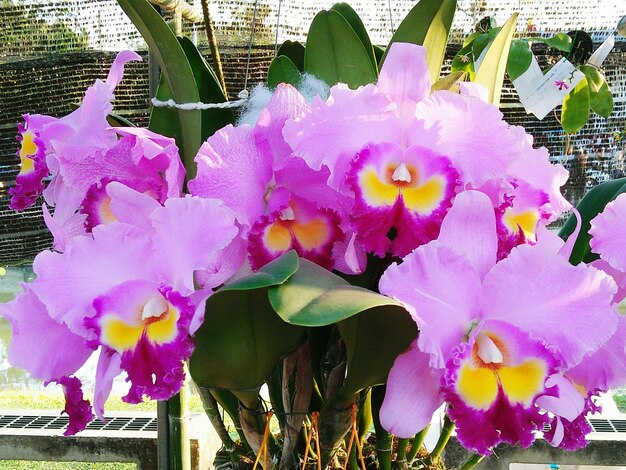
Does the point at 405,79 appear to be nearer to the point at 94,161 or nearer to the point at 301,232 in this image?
the point at 301,232

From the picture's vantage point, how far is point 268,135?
46cm

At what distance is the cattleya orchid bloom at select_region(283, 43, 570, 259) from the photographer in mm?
430

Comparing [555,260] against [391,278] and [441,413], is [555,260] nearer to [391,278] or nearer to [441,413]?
[391,278]

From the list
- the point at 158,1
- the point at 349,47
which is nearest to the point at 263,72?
the point at 158,1

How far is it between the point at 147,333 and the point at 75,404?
0.11 metres

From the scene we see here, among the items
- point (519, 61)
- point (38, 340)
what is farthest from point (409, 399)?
point (519, 61)

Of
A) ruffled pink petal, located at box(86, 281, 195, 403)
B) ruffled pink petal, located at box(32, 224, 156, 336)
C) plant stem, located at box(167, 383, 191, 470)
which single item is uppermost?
ruffled pink petal, located at box(32, 224, 156, 336)

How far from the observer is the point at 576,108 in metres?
1.35

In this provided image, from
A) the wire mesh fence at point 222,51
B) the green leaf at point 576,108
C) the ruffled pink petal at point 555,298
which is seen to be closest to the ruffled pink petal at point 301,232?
the ruffled pink petal at point 555,298

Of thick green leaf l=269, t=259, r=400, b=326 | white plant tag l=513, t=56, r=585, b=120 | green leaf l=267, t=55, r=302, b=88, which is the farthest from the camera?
white plant tag l=513, t=56, r=585, b=120

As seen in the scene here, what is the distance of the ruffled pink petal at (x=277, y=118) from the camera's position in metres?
0.46

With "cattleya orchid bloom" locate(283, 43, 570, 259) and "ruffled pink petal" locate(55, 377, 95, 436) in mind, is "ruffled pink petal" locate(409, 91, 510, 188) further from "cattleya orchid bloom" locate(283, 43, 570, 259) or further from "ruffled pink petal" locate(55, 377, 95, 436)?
"ruffled pink petal" locate(55, 377, 95, 436)

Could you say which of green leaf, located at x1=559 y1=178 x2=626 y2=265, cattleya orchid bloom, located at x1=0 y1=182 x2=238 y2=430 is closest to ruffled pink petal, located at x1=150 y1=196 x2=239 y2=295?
cattleya orchid bloom, located at x1=0 y1=182 x2=238 y2=430

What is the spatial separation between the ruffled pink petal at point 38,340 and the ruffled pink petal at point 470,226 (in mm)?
257
